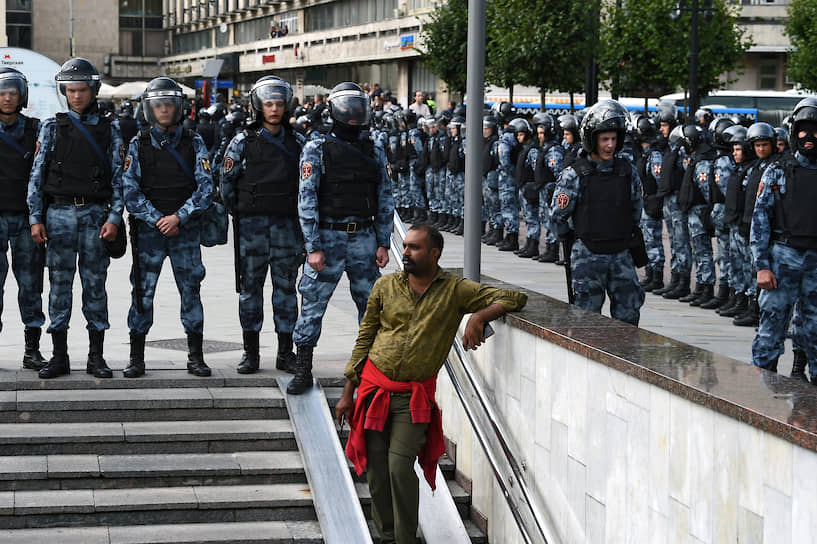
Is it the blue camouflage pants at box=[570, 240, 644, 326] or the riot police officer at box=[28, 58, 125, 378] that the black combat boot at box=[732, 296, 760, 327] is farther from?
the riot police officer at box=[28, 58, 125, 378]

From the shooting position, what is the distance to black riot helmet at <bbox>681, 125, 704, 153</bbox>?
14641 millimetres

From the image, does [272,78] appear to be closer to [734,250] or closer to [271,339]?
[271,339]

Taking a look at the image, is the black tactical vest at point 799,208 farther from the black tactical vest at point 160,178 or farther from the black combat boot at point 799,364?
the black tactical vest at point 160,178

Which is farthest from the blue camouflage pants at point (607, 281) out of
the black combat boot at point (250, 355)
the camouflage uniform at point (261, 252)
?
the black combat boot at point (250, 355)

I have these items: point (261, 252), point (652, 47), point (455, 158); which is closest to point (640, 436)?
point (261, 252)

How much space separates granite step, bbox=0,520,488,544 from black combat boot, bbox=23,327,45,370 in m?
1.92

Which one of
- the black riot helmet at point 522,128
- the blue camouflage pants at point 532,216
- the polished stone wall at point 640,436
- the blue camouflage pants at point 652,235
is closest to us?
the polished stone wall at point 640,436

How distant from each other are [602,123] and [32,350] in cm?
372

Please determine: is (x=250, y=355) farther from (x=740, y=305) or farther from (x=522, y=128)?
(x=522, y=128)

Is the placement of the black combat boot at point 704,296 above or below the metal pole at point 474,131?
below

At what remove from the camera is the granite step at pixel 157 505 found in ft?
23.0

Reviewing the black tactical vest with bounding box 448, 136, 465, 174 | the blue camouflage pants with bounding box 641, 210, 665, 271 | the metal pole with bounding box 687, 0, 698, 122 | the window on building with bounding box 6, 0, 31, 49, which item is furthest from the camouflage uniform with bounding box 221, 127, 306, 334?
the window on building with bounding box 6, 0, 31, 49

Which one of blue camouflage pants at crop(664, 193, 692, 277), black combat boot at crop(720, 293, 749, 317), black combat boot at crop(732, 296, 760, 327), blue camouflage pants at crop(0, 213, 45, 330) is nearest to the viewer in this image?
blue camouflage pants at crop(0, 213, 45, 330)

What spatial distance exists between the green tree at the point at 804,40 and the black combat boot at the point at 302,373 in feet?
111
